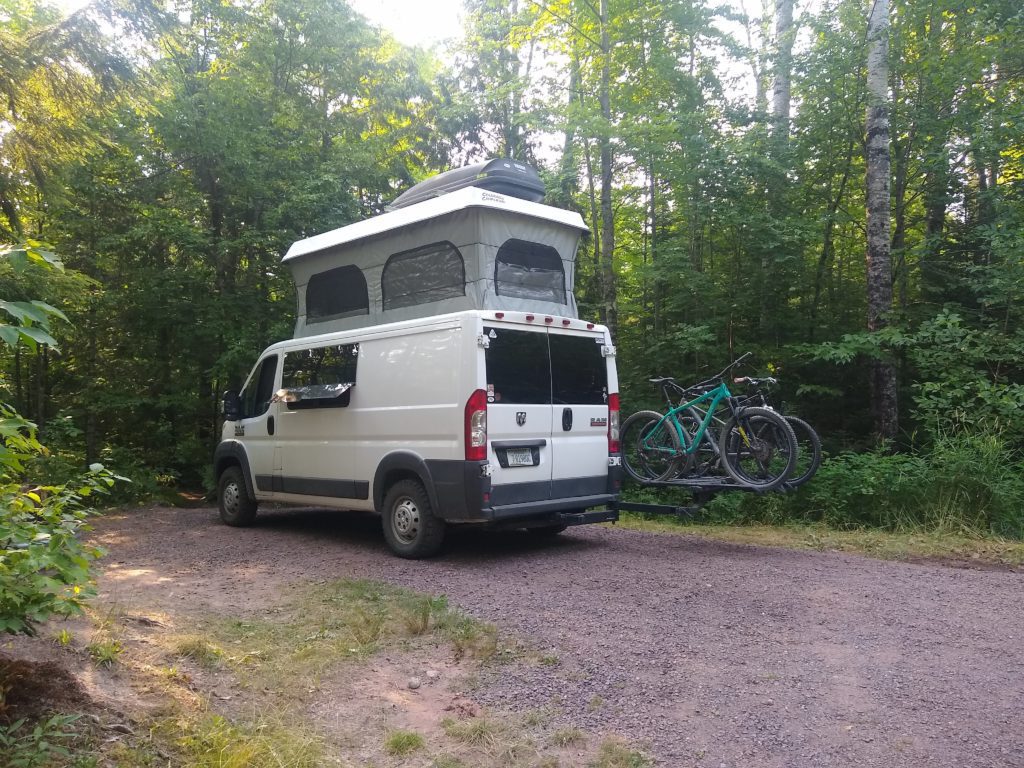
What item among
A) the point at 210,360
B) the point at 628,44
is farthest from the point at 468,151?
the point at 210,360

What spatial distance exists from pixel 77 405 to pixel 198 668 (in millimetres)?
10953

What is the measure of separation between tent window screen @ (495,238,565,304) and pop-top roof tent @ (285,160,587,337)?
0.03ft

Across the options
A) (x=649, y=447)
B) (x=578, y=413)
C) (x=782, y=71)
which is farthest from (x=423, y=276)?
(x=782, y=71)

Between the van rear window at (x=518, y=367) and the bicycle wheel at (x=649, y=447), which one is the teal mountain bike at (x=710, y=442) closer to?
the bicycle wheel at (x=649, y=447)

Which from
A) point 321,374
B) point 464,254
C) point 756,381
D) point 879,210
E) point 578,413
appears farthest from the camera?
point 879,210

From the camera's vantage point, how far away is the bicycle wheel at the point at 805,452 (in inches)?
275

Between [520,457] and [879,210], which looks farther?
[879,210]

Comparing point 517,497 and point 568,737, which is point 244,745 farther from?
point 517,497

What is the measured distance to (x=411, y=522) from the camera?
6766 mm

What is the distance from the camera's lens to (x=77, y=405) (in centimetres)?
1275

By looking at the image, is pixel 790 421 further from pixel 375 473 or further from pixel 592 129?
pixel 592 129

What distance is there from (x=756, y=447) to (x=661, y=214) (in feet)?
27.1

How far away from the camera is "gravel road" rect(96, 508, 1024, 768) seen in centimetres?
308

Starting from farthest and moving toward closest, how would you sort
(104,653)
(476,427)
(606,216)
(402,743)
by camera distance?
(606,216) < (476,427) < (104,653) < (402,743)
